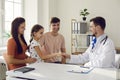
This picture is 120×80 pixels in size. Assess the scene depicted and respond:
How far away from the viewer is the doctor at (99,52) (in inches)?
96.7

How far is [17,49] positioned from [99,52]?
1.01m

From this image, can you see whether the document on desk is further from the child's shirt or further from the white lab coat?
the child's shirt

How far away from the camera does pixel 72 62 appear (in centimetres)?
301

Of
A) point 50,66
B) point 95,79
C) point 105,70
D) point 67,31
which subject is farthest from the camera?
point 67,31

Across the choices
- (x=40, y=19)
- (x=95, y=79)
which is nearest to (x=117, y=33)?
(x=40, y=19)

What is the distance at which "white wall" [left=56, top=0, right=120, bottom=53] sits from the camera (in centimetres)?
472

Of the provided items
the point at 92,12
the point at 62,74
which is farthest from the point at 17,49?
the point at 92,12

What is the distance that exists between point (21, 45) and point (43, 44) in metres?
0.62

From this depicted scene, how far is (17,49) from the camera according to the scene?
257cm

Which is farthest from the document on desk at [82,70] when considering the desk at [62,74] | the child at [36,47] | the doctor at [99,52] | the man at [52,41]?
the man at [52,41]

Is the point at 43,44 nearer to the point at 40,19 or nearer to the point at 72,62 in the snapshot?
the point at 72,62

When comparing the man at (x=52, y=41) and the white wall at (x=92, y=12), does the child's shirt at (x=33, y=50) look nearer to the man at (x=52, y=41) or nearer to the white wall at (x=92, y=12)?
the man at (x=52, y=41)

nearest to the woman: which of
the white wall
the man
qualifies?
the man

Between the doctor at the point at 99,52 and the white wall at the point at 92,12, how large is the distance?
2032 millimetres
